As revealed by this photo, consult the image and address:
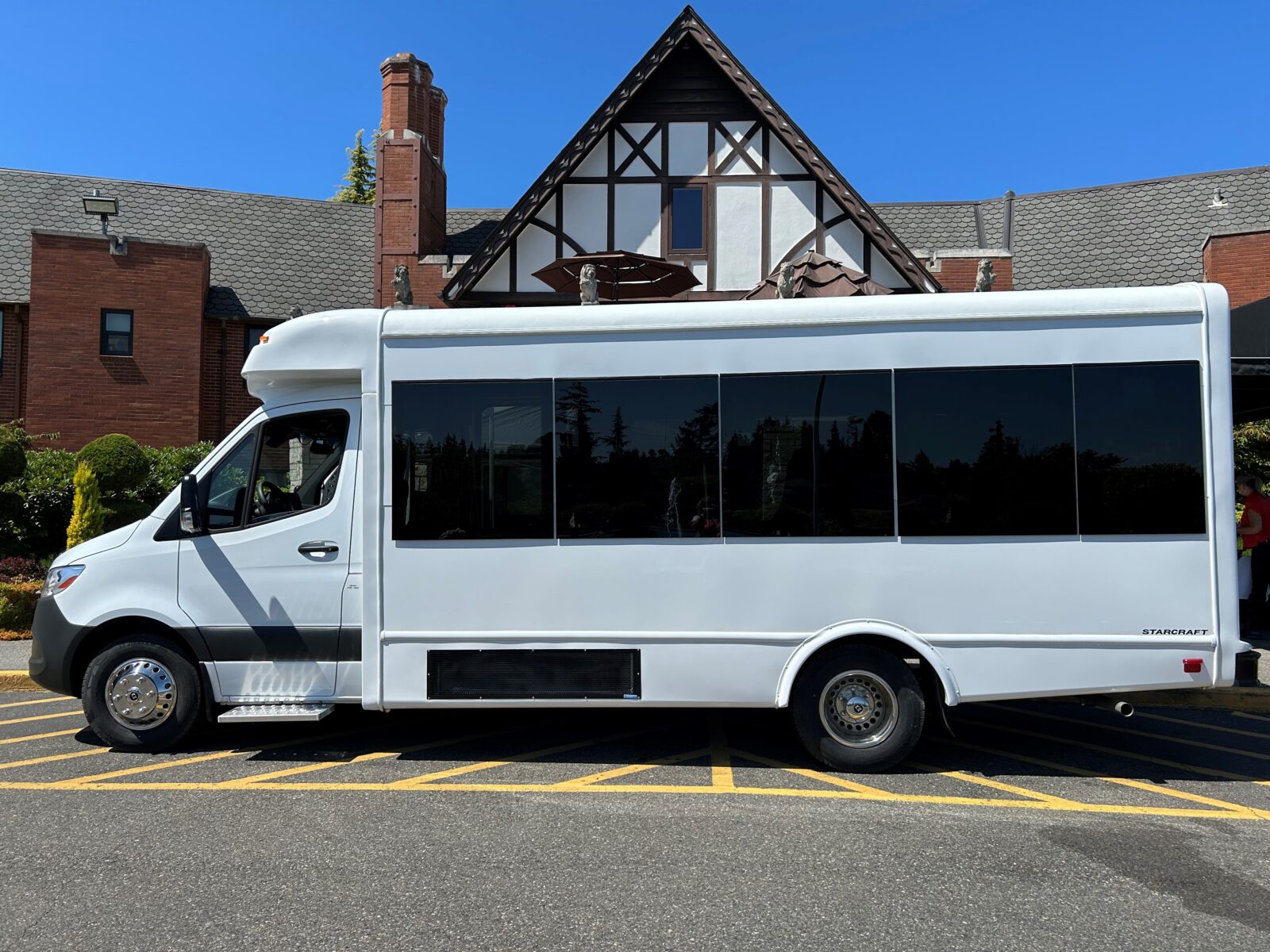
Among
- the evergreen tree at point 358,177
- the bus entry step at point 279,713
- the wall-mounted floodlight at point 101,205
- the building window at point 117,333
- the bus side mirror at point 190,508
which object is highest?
the evergreen tree at point 358,177

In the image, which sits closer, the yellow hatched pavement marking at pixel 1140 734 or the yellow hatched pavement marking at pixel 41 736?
the yellow hatched pavement marking at pixel 1140 734

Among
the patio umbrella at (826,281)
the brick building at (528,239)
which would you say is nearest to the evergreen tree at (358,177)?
the brick building at (528,239)

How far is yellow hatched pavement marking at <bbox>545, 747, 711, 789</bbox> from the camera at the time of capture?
5430mm

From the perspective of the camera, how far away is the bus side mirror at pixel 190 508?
5809 millimetres

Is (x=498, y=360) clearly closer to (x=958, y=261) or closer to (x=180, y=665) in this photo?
(x=180, y=665)

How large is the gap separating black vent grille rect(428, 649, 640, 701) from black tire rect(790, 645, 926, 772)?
107cm

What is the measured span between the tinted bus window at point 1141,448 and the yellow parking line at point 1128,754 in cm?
167

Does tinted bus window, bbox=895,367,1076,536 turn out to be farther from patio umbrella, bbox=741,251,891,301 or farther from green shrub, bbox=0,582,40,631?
green shrub, bbox=0,582,40,631

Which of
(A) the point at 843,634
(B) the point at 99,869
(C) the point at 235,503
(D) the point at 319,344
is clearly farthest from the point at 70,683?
(A) the point at 843,634

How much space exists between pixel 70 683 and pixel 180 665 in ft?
2.56

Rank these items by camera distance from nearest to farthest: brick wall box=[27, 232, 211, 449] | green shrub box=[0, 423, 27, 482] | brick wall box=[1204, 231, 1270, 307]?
1. green shrub box=[0, 423, 27, 482]
2. brick wall box=[1204, 231, 1270, 307]
3. brick wall box=[27, 232, 211, 449]

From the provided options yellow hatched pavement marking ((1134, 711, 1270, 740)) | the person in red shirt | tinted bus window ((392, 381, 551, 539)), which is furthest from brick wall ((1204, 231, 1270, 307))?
tinted bus window ((392, 381, 551, 539))

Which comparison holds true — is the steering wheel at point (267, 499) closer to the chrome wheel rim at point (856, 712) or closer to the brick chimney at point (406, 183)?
the chrome wheel rim at point (856, 712)

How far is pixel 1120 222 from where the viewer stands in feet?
68.9
